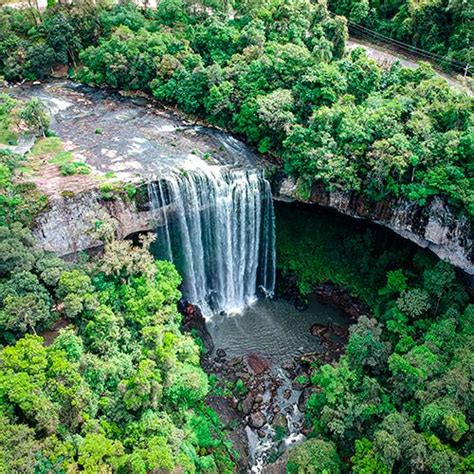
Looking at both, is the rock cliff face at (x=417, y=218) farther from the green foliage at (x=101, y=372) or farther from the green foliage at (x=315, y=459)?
the green foliage at (x=315, y=459)

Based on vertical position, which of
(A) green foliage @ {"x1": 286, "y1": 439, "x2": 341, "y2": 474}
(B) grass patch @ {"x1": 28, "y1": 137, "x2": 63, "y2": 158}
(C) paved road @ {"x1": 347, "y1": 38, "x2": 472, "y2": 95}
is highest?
(C) paved road @ {"x1": 347, "y1": 38, "x2": 472, "y2": 95}

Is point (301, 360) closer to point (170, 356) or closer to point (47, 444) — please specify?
point (170, 356)

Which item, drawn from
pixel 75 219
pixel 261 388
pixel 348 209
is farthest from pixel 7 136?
pixel 261 388

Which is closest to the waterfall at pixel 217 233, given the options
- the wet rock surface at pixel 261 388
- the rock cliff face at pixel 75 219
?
the wet rock surface at pixel 261 388

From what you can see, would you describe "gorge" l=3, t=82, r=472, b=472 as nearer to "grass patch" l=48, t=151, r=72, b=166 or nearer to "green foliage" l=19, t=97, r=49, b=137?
"grass patch" l=48, t=151, r=72, b=166

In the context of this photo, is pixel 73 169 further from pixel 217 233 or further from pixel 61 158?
pixel 217 233

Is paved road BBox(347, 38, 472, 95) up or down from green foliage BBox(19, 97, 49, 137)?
up

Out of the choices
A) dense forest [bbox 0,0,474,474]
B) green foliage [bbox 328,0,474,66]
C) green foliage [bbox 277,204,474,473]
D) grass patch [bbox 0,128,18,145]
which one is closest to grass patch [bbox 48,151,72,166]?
dense forest [bbox 0,0,474,474]
